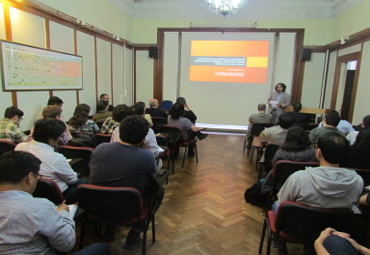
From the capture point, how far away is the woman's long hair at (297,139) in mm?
2332

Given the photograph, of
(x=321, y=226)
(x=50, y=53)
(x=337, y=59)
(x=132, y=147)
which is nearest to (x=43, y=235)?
(x=132, y=147)

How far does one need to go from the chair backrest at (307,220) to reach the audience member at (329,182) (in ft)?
0.31

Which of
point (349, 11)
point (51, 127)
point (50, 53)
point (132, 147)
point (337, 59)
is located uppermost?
point (349, 11)

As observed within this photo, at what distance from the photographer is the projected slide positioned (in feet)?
22.9

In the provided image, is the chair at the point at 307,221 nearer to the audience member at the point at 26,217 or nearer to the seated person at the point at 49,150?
the audience member at the point at 26,217

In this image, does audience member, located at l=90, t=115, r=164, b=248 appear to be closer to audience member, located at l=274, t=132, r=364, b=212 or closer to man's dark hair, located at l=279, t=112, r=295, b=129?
audience member, located at l=274, t=132, r=364, b=212

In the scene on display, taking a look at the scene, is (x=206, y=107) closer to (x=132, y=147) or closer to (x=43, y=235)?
(x=132, y=147)

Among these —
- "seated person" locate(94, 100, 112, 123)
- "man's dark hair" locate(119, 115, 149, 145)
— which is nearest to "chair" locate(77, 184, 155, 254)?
"man's dark hair" locate(119, 115, 149, 145)

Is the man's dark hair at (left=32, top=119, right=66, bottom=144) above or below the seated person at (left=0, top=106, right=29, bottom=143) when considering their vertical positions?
above

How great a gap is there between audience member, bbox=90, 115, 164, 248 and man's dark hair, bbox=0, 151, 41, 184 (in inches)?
24.1

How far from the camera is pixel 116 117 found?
307 cm

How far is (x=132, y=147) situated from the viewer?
69.6 inches

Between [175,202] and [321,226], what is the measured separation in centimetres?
179

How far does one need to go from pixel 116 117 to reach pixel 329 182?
2433 mm
